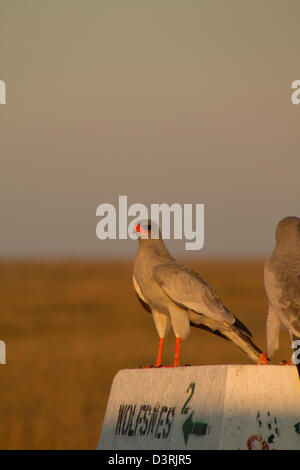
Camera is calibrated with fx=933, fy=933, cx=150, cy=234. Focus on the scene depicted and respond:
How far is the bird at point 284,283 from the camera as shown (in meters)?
8.55

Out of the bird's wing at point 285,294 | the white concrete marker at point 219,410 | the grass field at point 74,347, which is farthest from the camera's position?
the grass field at point 74,347

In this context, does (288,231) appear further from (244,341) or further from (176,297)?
(176,297)

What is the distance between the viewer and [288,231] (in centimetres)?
902

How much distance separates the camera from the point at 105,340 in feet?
108

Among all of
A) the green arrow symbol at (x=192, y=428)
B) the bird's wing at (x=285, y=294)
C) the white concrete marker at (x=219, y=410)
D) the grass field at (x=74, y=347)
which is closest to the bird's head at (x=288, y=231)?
the bird's wing at (x=285, y=294)

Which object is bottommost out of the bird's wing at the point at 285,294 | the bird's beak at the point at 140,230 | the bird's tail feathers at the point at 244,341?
the bird's tail feathers at the point at 244,341

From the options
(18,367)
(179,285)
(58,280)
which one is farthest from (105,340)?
(58,280)

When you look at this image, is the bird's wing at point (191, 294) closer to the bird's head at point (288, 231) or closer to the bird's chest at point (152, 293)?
the bird's chest at point (152, 293)

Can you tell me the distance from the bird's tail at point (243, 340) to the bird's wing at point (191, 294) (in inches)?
4.7

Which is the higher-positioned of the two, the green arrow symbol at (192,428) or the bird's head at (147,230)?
the bird's head at (147,230)
